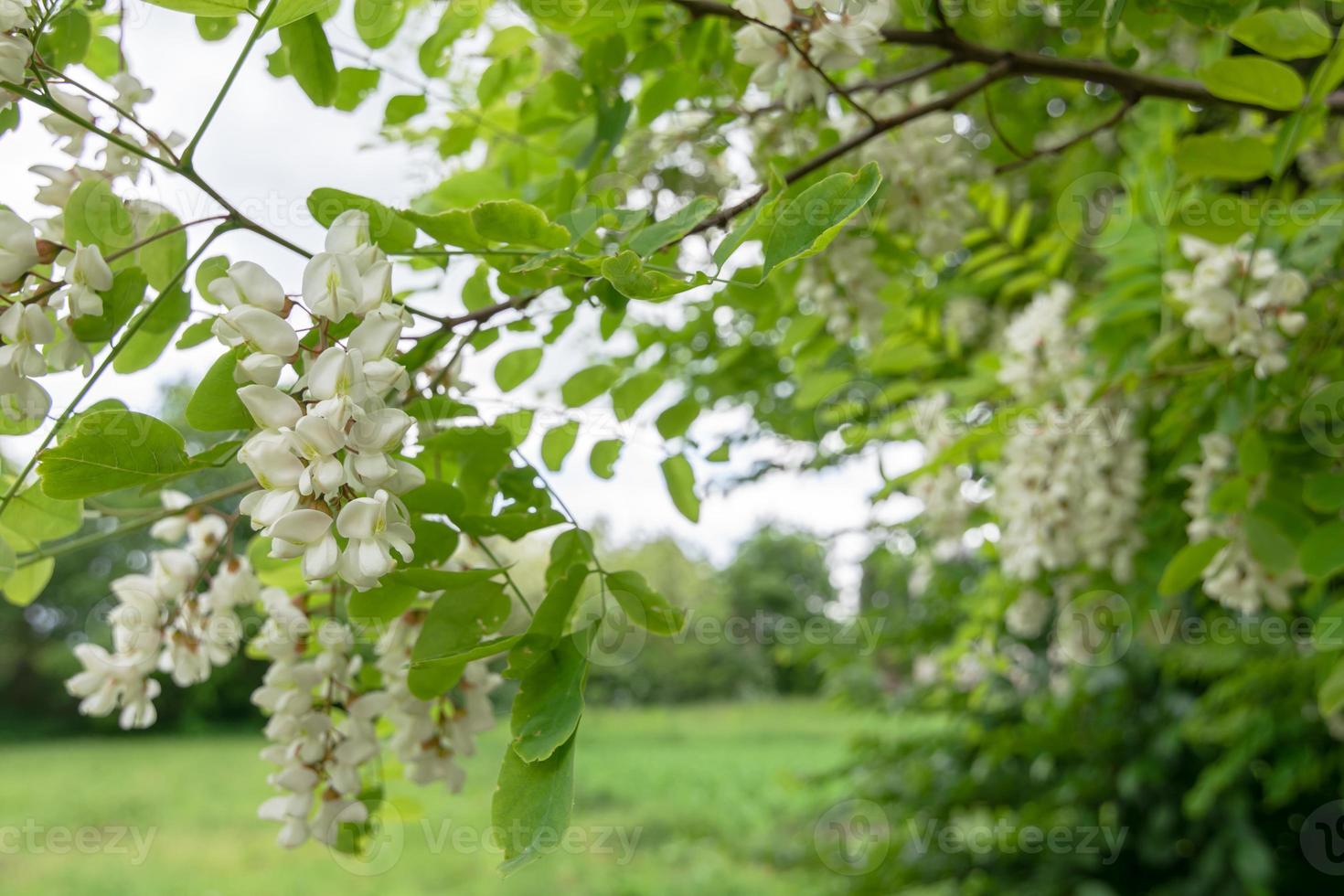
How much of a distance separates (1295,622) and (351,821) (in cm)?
135

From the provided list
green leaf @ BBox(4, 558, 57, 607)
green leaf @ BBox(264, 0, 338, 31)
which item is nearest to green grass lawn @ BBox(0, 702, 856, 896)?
green leaf @ BBox(4, 558, 57, 607)

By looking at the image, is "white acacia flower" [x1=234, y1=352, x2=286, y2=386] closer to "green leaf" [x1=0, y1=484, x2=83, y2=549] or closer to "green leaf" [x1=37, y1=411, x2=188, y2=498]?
"green leaf" [x1=37, y1=411, x2=188, y2=498]

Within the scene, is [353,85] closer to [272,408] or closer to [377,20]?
[377,20]

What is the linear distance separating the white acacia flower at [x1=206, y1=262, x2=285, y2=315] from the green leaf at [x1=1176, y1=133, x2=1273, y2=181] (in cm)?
65

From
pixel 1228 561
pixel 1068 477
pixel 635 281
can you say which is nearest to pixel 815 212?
pixel 635 281

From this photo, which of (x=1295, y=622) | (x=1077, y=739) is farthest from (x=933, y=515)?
(x=1077, y=739)

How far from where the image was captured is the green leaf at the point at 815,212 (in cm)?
40

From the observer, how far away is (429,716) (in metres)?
0.62

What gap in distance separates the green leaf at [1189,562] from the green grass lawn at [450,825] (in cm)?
154

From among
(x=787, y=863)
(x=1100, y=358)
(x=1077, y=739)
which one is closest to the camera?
(x=1100, y=358)

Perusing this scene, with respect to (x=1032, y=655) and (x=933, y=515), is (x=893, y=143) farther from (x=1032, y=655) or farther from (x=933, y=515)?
(x=1032, y=655)

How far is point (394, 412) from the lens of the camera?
1.21ft

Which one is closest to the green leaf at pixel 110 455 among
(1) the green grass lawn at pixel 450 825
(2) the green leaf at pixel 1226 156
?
(2) the green leaf at pixel 1226 156

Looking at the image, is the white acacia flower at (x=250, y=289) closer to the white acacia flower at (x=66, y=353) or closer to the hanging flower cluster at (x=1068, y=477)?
the white acacia flower at (x=66, y=353)
